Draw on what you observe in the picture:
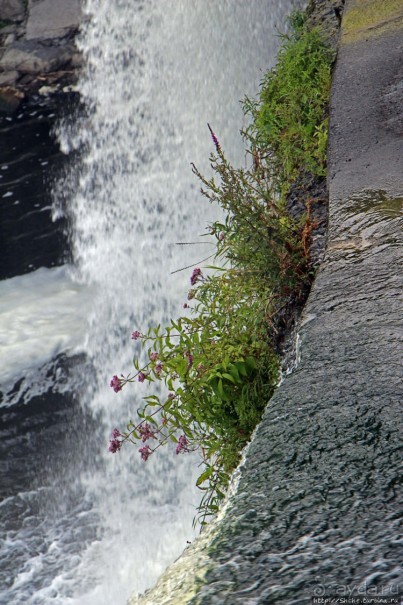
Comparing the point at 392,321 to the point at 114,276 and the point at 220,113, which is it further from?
the point at 220,113

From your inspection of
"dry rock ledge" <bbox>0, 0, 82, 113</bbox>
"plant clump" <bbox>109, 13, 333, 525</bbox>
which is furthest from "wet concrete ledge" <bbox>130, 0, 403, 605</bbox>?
"dry rock ledge" <bbox>0, 0, 82, 113</bbox>

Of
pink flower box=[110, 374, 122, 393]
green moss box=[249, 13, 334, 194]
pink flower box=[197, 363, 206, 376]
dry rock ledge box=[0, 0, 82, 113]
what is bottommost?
pink flower box=[110, 374, 122, 393]

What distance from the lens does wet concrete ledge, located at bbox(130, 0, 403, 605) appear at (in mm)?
1242

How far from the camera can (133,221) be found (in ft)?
23.1

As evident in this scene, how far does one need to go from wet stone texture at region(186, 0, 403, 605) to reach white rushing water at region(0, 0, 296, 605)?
6.00 ft

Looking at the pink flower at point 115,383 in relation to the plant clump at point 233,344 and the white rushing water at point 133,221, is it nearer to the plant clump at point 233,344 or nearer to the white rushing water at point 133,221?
the plant clump at point 233,344

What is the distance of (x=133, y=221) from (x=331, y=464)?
5.69 m

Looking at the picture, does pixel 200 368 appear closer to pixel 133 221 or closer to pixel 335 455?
pixel 335 455

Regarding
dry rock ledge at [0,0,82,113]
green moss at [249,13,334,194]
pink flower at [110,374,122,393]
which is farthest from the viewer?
dry rock ledge at [0,0,82,113]

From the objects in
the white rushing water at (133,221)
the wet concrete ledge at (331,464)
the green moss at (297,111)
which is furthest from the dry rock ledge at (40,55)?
the wet concrete ledge at (331,464)

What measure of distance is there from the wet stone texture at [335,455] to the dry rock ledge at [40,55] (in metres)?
8.27

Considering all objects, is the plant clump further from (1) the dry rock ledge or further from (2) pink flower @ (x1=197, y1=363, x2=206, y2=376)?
(1) the dry rock ledge

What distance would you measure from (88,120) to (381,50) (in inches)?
220

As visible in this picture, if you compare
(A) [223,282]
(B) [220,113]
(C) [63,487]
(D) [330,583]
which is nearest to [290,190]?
(A) [223,282]
